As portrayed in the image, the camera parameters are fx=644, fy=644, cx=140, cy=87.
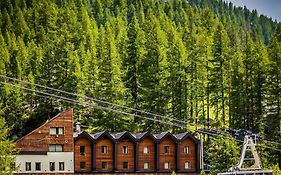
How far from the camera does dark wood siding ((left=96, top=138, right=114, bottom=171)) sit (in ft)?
220

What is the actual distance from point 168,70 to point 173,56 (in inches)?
94.9

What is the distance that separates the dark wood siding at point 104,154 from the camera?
67.1m

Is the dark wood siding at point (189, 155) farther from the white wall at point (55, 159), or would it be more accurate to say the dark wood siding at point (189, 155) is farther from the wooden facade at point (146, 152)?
the white wall at point (55, 159)

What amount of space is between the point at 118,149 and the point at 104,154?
160 cm

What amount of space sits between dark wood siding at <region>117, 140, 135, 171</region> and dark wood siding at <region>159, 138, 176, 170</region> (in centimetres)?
308

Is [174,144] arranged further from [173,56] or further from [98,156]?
→ [173,56]

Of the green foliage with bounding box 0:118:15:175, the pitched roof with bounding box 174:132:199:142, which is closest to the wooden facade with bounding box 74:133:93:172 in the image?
the pitched roof with bounding box 174:132:199:142

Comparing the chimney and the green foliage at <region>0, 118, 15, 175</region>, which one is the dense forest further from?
the green foliage at <region>0, 118, 15, 175</region>

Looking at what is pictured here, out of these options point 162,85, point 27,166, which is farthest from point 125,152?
point 162,85

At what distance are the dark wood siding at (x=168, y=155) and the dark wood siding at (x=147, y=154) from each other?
34.3 inches

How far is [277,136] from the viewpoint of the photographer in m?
65.8

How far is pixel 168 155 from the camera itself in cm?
6944

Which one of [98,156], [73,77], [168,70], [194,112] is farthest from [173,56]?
[98,156]

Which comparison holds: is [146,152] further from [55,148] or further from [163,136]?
[55,148]
